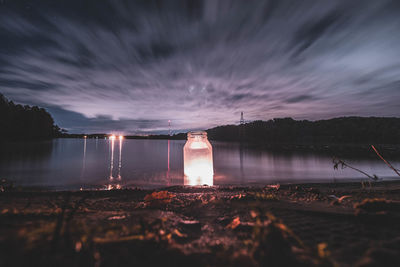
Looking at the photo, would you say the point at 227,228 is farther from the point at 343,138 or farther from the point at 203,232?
the point at 343,138

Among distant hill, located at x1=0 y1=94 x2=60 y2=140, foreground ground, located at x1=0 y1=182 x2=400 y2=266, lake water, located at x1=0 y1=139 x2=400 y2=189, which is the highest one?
distant hill, located at x1=0 y1=94 x2=60 y2=140

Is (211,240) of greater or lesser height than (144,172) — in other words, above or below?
above

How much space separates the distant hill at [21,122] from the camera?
135ft

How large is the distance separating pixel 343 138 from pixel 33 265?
83307mm

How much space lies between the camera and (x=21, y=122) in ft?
162

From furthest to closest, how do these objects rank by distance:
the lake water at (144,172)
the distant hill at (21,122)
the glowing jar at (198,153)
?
the distant hill at (21,122), the lake water at (144,172), the glowing jar at (198,153)

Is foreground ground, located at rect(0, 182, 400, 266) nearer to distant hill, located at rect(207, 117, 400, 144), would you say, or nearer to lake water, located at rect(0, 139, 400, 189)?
lake water, located at rect(0, 139, 400, 189)

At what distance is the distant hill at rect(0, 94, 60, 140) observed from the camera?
1624 inches

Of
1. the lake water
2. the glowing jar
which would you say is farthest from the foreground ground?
the lake water

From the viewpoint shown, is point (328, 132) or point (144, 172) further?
point (328, 132)

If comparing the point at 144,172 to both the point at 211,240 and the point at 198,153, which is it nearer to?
the point at 198,153

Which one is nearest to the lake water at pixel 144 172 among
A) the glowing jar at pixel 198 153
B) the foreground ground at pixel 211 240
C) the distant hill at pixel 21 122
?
the glowing jar at pixel 198 153

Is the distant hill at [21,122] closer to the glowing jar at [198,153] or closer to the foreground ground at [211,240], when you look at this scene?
the glowing jar at [198,153]

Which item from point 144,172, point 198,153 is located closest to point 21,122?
point 144,172
